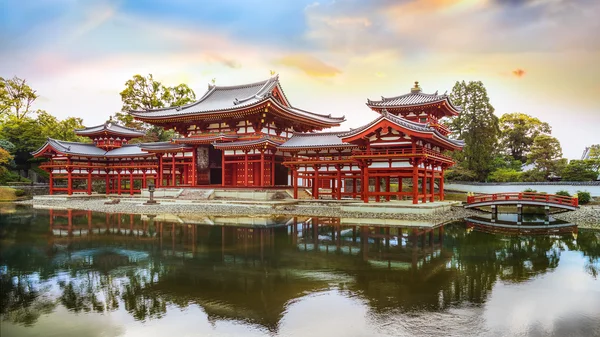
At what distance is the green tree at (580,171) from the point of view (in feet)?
100

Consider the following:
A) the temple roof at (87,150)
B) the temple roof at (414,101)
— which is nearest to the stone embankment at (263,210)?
the temple roof at (414,101)

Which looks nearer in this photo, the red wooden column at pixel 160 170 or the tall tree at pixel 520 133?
the red wooden column at pixel 160 170

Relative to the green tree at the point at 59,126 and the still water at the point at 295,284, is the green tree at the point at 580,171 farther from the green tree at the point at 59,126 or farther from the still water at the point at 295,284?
the green tree at the point at 59,126

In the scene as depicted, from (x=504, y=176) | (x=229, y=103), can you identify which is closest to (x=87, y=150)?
(x=229, y=103)

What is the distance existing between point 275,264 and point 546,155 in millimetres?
35080

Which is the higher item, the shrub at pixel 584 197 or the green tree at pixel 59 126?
the green tree at pixel 59 126

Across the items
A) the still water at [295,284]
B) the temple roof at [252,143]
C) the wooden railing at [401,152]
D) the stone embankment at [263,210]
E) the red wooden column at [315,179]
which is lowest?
the still water at [295,284]

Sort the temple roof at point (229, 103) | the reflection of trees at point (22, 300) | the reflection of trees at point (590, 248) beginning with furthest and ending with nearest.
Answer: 1. the temple roof at point (229, 103)
2. the reflection of trees at point (590, 248)
3. the reflection of trees at point (22, 300)

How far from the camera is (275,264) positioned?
10109 mm

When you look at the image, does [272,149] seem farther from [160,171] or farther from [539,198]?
[539,198]

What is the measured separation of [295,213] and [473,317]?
56.0 feet

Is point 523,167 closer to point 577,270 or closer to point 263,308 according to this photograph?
point 577,270

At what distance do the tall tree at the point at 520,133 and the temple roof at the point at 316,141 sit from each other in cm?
2850

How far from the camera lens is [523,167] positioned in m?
42.3
